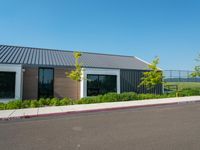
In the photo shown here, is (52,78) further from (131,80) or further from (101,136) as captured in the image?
(101,136)

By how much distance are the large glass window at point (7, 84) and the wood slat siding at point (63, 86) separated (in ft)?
12.6

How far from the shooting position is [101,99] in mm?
14664

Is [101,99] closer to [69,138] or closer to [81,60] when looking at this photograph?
[81,60]

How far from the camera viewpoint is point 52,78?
56.9 feet

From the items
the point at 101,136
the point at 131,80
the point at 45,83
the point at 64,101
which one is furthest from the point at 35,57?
the point at 101,136

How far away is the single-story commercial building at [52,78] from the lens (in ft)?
49.8

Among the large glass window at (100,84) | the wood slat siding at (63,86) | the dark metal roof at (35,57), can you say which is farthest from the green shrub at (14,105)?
the large glass window at (100,84)

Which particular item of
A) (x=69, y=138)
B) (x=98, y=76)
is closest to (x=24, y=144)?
(x=69, y=138)

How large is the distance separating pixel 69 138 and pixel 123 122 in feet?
9.95

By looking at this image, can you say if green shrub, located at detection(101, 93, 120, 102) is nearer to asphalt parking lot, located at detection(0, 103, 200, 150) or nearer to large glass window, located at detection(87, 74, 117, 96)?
large glass window, located at detection(87, 74, 117, 96)

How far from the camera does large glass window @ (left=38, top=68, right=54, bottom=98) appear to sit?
16.9 m

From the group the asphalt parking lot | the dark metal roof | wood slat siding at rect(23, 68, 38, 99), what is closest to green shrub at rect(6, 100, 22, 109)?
the asphalt parking lot

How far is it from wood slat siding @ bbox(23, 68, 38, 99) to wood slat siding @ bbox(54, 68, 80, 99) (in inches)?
73.4

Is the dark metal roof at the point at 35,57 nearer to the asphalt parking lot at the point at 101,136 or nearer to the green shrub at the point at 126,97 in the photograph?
the green shrub at the point at 126,97
